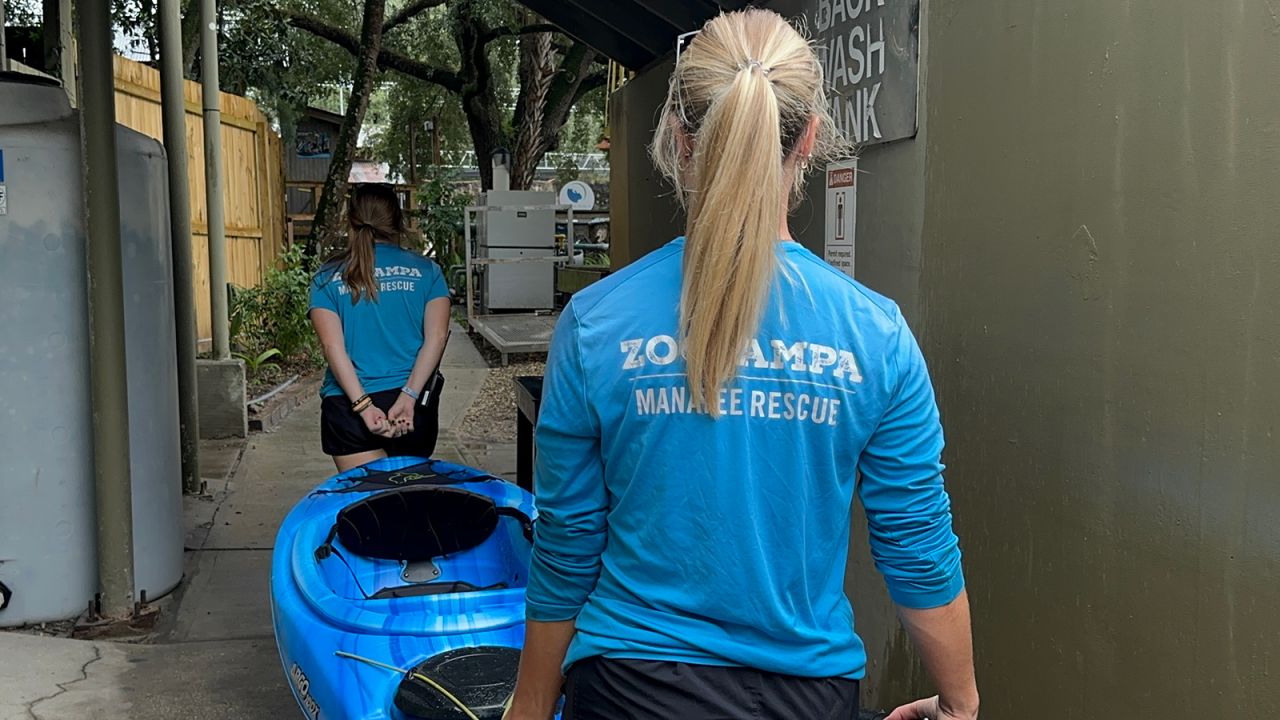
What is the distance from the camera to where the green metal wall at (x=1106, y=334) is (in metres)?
2.16

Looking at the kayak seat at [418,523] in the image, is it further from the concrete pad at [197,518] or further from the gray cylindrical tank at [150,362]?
the concrete pad at [197,518]

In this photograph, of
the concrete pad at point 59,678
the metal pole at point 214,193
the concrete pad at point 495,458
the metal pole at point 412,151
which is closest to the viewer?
the concrete pad at point 59,678

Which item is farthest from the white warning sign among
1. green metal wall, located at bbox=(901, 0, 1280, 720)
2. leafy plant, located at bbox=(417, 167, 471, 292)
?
leafy plant, located at bbox=(417, 167, 471, 292)

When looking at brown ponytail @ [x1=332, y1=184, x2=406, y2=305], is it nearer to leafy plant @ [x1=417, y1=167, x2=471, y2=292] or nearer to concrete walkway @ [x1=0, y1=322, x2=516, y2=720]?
concrete walkway @ [x1=0, y1=322, x2=516, y2=720]

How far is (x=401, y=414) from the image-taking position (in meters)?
5.05

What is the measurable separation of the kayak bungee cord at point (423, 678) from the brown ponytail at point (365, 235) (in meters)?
2.06

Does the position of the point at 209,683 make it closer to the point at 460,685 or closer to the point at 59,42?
the point at 460,685

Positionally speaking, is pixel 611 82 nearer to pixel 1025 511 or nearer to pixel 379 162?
pixel 1025 511

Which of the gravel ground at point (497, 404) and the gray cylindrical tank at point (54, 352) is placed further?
the gravel ground at point (497, 404)

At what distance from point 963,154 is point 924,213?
288 millimetres

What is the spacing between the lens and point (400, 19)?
2150cm

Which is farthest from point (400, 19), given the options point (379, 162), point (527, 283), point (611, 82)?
point (379, 162)

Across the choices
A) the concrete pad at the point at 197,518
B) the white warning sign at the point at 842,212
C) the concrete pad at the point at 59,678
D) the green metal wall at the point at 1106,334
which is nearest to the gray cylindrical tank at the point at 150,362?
the concrete pad at the point at 59,678

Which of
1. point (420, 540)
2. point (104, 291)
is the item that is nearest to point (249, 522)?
point (104, 291)
